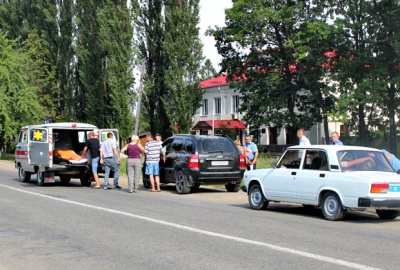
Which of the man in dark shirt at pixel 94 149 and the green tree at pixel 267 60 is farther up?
the green tree at pixel 267 60

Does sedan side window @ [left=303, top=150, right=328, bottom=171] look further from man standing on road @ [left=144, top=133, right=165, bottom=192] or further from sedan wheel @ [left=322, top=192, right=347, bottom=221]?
man standing on road @ [left=144, top=133, right=165, bottom=192]

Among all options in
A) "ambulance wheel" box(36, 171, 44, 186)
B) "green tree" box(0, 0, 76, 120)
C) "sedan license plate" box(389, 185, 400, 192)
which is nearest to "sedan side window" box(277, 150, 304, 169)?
"sedan license plate" box(389, 185, 400, 192)

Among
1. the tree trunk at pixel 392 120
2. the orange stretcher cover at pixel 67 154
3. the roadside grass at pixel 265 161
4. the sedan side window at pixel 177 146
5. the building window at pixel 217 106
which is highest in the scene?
the building window at pixel 217 106

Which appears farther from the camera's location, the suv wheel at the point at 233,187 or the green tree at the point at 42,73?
the green tree at the point at 42,73

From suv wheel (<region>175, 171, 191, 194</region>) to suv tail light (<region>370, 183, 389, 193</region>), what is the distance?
771 centimetres

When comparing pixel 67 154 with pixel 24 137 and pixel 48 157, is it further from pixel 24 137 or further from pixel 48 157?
pixel 24 137

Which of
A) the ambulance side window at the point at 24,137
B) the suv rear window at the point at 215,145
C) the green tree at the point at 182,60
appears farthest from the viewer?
the green tree at the point at 182,60

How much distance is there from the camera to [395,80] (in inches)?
1567

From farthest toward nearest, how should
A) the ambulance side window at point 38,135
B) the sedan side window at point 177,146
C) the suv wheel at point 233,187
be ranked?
the ambulance side window at point 38,135 < the suv wheel at point 233,187 < the sedan side window at point 177,146

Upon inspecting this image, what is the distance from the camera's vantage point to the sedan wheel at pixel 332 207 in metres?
11.7

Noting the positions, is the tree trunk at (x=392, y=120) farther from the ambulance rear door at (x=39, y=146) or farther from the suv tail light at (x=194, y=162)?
the ambulance rear door at (x=39, y=146)

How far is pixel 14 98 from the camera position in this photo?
1871 inches

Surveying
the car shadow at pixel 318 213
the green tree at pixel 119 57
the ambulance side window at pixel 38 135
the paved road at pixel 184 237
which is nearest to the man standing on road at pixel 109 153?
the ambulance side window at pixel 38 135

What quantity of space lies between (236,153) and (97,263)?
11.1m
